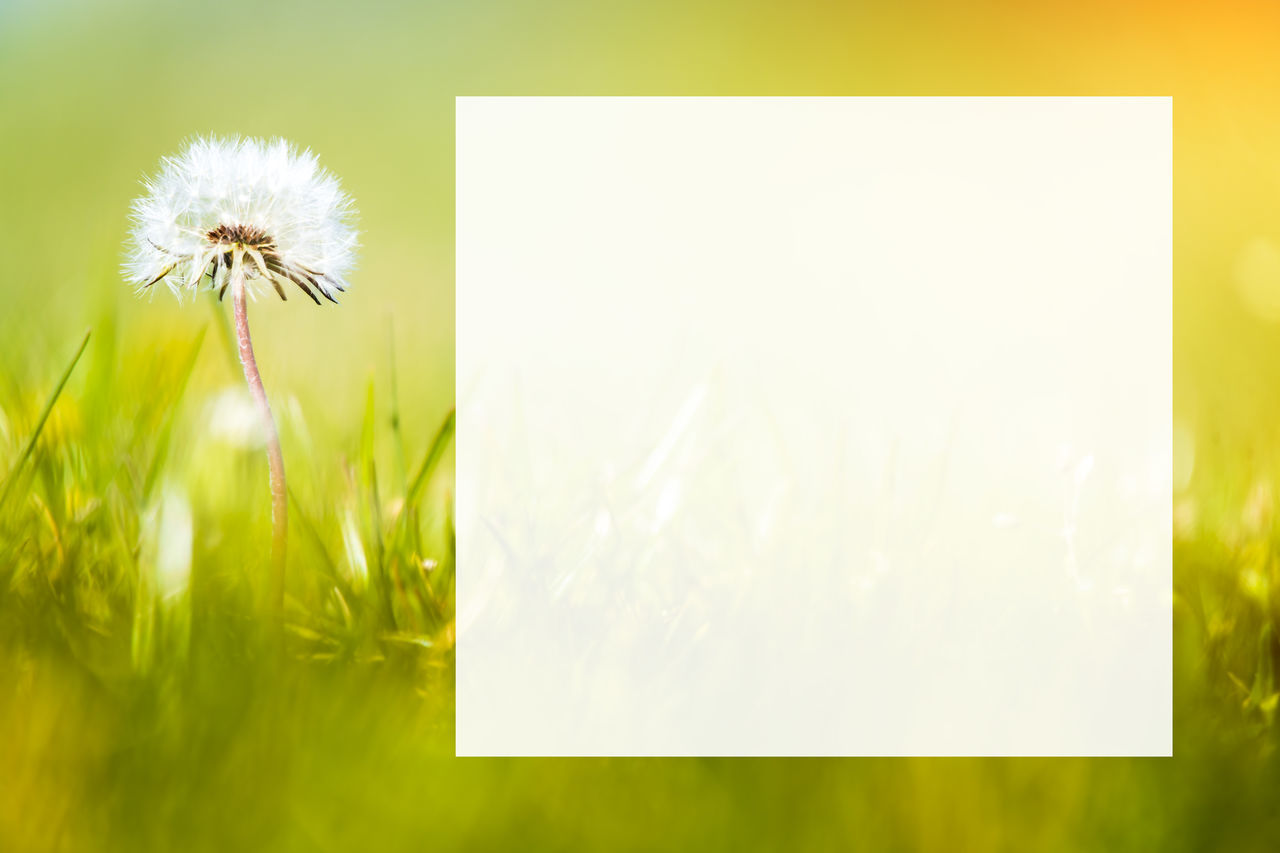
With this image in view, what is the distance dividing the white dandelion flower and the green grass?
0.17 m

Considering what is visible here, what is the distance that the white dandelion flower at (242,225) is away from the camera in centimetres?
107

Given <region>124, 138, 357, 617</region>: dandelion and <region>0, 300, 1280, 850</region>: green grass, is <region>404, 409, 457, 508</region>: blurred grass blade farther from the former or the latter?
<region>124, 138, 357, 617</region>: dandelion

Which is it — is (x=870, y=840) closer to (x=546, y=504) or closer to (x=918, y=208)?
(x=546, y=504)

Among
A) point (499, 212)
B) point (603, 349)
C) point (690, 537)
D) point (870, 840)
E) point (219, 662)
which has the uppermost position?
point (499, 212)

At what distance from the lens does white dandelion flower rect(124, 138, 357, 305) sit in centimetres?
107

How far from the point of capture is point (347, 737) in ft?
3.19

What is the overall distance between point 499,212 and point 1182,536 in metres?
1.27

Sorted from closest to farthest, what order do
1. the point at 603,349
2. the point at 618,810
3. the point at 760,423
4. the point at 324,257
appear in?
the point at 618,810
the point at 324,257
the point at 760,423
the point at 603,349

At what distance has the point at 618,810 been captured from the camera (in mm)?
947

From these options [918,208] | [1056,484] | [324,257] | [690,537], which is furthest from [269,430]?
[918,208]

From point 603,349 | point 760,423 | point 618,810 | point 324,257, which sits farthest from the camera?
point 603,349

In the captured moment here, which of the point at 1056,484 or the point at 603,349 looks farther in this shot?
the point at 603,349
